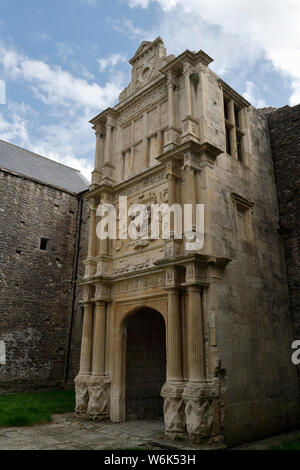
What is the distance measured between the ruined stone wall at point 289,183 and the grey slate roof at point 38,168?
10604 millimetres

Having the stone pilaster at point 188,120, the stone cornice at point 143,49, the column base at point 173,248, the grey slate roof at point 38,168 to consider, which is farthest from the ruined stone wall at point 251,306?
the grey slate roof at point 38,168

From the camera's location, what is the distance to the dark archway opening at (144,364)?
1021 cm

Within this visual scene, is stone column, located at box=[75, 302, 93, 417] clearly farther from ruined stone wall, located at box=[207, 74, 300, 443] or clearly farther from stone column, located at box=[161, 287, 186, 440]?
ruined stone wall, located at box=[207, 74, 300, 443]

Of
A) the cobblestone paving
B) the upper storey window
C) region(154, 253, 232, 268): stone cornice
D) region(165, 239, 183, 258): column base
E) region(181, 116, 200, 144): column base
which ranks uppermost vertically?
the upper storey window

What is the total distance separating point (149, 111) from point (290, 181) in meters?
4.91

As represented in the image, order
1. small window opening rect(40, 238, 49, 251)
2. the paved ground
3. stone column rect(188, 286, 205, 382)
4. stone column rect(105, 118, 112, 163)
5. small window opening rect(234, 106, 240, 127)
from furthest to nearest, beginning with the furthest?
1. small window opening rect(40, 238, 49, 251)
2. stone column rect(105, 118, 112, 163)
3. small window opening rect(234, 106, 240, 127)
4. stone column rect(188, 286, 205, 382)
5. the paved ground

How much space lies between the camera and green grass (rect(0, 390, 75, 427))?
9.30 m

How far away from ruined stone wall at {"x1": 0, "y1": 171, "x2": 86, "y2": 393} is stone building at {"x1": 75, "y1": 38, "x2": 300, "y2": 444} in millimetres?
5362

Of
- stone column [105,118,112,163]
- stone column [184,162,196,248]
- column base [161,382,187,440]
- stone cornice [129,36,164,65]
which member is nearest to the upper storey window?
stone column [184,162,196,248]

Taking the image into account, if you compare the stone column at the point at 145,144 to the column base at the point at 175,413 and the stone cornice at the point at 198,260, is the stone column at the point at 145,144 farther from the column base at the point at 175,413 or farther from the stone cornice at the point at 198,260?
the column base at the point at 175,413

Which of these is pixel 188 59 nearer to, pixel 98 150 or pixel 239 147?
pixel 239 147

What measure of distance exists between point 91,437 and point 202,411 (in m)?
2.56
